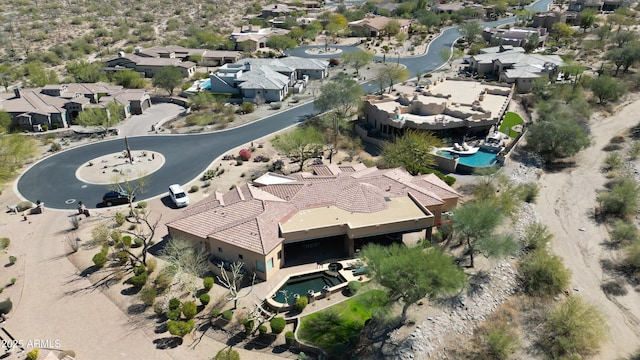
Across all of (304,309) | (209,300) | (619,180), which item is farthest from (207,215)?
(619,180)

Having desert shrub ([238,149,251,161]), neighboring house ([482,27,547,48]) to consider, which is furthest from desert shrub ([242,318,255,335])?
neighboring house ([482,27,547,48])

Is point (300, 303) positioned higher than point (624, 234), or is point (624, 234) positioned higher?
point (300, 303)

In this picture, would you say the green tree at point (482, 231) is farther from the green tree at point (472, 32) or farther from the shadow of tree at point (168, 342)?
the green tree at point (472, 32)

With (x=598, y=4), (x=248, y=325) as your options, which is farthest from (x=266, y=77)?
(x=598, y=4)

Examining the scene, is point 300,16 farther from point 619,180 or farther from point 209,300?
point 209,300

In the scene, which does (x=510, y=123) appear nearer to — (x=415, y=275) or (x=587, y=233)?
(x=587, y=233)

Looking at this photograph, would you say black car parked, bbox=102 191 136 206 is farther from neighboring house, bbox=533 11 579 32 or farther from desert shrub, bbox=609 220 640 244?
neighboring house, bbox=533 11 579 32
